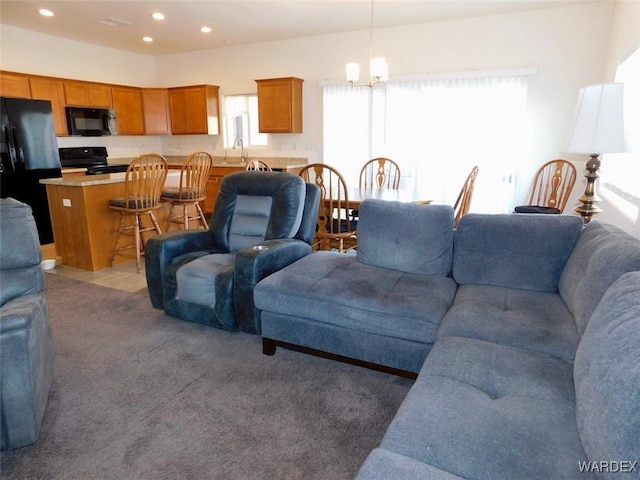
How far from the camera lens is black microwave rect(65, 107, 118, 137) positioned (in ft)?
18.9

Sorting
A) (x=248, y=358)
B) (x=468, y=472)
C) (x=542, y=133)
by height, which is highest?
(x=542, y=133)

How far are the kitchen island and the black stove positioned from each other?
2235mm

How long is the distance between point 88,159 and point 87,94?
970 millimetres

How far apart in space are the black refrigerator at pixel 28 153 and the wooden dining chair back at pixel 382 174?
3.82 metres

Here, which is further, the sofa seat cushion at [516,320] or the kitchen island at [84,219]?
the kitchen island at [84,219]

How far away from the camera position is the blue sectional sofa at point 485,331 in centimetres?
97

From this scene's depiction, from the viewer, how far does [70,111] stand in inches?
225

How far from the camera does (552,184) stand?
14.5 feet

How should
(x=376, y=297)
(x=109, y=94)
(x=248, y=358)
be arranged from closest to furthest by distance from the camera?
(x=376, y=297), (x=248, y=358), (x=109, y=94)

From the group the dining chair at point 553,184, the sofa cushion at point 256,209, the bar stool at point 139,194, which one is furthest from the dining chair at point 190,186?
the dining chair at point 553,184

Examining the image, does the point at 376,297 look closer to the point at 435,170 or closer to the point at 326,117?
the point at 435,170

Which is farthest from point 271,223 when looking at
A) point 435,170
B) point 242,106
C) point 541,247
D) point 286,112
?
point 242,106

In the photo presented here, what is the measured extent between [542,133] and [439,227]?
3.26 m

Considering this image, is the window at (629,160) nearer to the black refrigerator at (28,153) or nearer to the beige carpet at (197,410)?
the beige carpet at (197,410)
